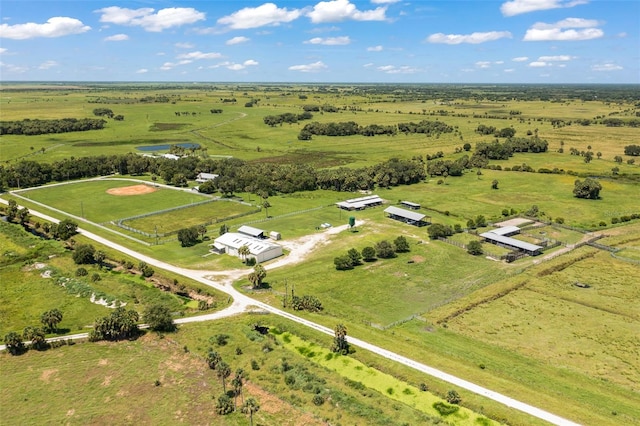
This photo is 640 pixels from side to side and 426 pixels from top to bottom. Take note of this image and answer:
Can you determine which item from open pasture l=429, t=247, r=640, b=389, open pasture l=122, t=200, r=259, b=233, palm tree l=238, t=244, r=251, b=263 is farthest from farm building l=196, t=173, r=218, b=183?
open pasture l=429, t=247, r=640, b=389

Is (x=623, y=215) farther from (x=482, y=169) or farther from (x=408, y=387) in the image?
(x=408, y=387)

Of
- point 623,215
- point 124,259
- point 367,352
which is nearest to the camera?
point 367,352

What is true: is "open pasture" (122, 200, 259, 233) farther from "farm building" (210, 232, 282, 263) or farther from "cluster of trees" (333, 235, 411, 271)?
"cluster of trees" (333, 235, 411, 271)

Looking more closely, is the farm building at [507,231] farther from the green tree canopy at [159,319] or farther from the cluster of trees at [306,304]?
the green tree canopy at [159,319]

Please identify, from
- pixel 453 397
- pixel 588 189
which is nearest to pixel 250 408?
pixel 453 397

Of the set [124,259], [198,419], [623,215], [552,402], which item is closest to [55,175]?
[124,259]
